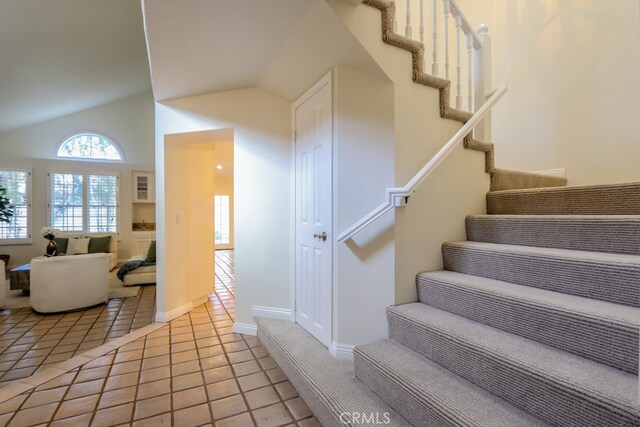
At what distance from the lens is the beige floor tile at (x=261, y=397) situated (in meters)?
1.68

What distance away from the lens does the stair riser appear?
1.09m

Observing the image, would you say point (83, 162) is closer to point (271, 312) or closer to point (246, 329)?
point (246, 329)

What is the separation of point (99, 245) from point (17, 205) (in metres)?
1.92

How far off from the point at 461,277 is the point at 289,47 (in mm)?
1750

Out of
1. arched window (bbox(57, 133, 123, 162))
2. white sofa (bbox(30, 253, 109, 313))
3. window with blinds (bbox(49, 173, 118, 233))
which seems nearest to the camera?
white sofa (bbox(30, 253, 109, 313))

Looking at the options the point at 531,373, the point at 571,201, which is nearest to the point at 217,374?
the point at 531,373

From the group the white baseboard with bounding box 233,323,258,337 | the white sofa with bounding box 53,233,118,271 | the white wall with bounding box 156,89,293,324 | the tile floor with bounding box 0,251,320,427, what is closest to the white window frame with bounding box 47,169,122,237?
the white sofa with bounding box 53,233,118,271

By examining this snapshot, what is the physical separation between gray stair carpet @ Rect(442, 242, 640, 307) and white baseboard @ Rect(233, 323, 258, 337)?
1.79 m

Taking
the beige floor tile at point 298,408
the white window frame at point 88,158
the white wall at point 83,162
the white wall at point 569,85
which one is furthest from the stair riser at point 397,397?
the white window frame at point 88,158

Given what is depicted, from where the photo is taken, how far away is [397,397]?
1.27m

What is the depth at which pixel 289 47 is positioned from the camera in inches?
72.4

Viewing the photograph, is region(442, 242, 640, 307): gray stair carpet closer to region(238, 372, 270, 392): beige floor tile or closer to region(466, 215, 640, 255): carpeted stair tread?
region(466, 215, 640, 255): carpeted stair tread

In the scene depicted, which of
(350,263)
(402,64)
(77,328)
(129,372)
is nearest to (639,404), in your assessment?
(350,263)

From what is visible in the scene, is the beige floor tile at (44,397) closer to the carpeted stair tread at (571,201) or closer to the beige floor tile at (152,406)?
the beige floor tile at (152,406)
